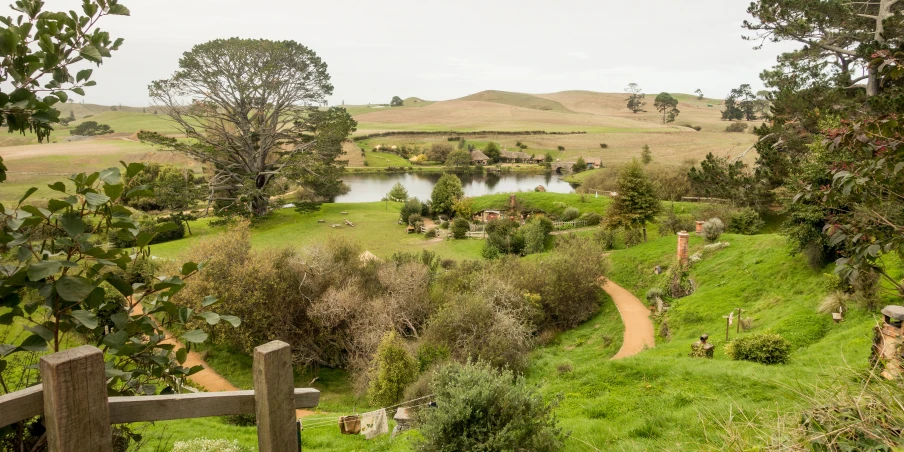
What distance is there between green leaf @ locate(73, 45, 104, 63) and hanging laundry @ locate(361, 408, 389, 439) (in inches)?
359

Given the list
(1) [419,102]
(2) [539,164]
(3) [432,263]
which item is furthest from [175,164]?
(1) [419,102]

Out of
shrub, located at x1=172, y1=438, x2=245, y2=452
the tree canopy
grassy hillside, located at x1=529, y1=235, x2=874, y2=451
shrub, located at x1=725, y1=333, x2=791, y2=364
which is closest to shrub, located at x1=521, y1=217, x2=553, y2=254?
the tree canopy

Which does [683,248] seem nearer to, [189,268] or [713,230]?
[713,230]

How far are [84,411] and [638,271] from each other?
2262cm

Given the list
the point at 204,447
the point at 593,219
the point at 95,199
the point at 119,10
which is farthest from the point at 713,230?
the point at 95,199

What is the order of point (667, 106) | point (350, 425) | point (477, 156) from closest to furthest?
point (350, 425)
point (477, 156)
point (667, 106)

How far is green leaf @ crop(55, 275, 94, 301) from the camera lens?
190 centimetres

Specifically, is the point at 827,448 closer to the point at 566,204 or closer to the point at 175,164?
the point at 566,204

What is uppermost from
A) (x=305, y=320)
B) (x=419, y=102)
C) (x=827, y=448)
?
(x=419, y=102)

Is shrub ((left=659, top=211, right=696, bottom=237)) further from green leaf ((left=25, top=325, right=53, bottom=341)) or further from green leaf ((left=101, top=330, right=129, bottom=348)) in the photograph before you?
green leaf ((left=25, top=325, right=53, bottom=341))

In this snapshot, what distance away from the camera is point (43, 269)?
6.02 feet

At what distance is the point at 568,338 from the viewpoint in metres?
17.8

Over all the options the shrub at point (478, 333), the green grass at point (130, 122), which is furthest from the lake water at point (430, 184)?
the green grass at point (130, 122)

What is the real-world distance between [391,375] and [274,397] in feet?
34.5
